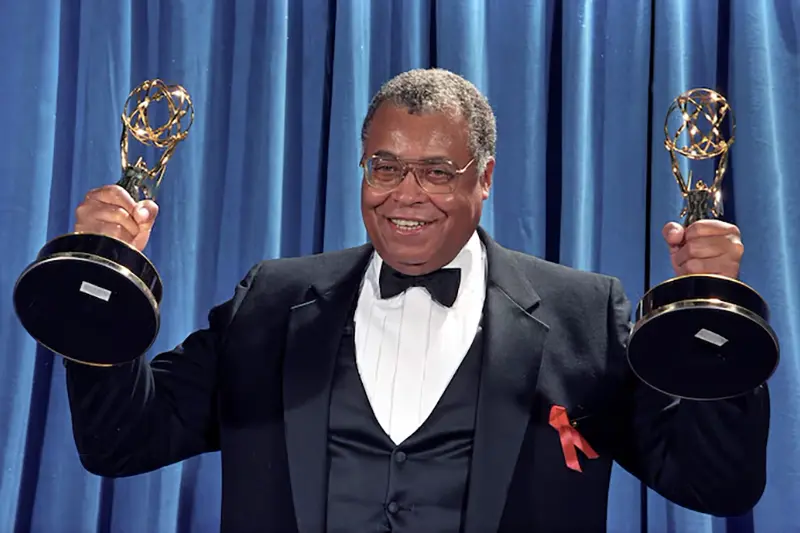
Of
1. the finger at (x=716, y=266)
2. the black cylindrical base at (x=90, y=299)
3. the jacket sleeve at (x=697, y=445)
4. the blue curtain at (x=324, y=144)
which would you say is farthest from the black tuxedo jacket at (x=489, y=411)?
the blue curtain at (x=324, y=144)

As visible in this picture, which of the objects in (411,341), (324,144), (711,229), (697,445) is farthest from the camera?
(324,144)

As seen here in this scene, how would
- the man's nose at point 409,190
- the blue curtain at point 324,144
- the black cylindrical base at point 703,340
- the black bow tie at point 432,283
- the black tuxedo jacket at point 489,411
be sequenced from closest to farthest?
the black cylindrical base at point 703,340 < the black tuxedo jacket at point 489,411 < the man's nose at point 409,190 < the black bow tie at point 432,283 < the blue curtain at point 324,144

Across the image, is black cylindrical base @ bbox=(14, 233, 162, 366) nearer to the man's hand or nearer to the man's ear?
the man's ear

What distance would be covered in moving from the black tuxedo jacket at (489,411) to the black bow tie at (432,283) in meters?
0.07

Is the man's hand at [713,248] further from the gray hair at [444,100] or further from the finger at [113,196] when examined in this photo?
the finger at [113,196]

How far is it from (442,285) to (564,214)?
2.58ft

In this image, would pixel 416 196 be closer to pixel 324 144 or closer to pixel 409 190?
pixel 409 190

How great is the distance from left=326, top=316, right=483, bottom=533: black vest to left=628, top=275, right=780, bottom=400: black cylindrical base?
385 mm

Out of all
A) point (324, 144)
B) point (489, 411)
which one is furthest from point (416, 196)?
point (324, 144)

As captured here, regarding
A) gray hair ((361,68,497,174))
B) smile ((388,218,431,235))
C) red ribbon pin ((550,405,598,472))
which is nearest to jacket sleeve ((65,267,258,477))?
smile ((388,218,431,235))

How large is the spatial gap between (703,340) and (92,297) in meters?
0.94

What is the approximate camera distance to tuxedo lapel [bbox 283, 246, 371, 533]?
5.51ft

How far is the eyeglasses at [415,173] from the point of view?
5.69 ft

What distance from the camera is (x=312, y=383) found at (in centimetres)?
174
